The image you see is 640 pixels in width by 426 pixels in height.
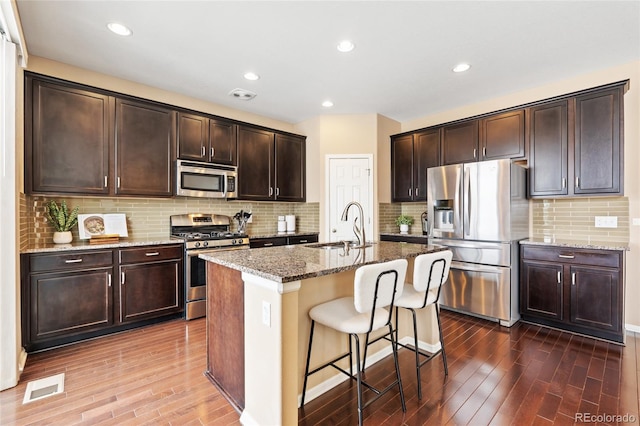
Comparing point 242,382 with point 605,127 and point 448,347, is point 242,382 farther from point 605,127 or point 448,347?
point 605,127

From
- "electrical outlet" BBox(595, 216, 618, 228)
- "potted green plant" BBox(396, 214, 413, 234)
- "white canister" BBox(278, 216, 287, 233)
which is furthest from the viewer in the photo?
"white canister" BBox(278, 216, 287, 233)

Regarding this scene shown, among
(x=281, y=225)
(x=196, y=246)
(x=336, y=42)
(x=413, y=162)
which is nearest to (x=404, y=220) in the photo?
(x=413, y=162)

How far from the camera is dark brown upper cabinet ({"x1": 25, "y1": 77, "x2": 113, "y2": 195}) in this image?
279 centimetres

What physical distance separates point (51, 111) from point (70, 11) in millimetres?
1078

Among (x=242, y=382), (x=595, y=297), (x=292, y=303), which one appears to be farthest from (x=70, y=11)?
(x=595, y=297)

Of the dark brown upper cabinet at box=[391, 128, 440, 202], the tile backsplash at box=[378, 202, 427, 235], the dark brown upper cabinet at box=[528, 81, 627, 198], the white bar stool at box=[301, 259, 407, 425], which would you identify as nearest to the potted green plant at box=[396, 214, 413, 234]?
the tile backsplash at box=[378, 202, 427, 235]

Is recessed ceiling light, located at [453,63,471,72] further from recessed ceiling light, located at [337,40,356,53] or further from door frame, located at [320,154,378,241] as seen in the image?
door frame, located at [320,154,378,241]

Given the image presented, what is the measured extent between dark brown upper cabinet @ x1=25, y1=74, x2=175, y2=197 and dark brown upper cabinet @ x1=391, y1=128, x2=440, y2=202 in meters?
3.29

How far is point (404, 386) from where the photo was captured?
2.19 m

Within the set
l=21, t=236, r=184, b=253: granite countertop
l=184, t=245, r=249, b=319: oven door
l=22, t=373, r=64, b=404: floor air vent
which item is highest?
l=21, t=236, r=184, b=253: granite countertop

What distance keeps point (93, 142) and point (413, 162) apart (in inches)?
162

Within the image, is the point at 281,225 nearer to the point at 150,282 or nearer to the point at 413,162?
the point at 150,282

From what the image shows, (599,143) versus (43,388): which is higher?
(599,143)

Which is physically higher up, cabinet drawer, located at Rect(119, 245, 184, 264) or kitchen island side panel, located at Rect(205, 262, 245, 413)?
cabinet drawer, located at Rect(119, 245, 184, 264)
